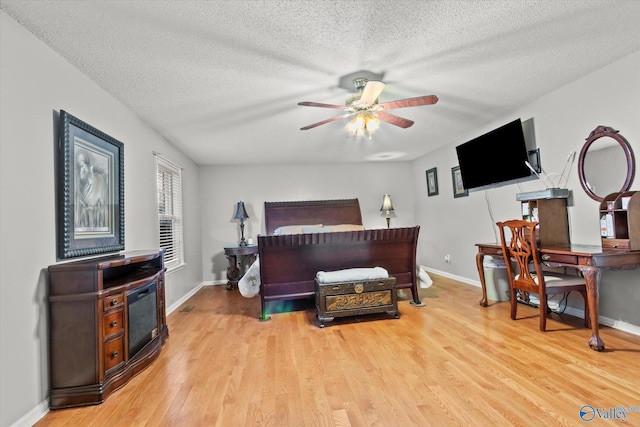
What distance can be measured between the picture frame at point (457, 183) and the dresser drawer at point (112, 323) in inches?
188

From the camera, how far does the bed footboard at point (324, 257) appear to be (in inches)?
137

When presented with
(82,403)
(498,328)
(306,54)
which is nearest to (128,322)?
(82,403)

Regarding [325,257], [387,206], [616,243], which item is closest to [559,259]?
[616,243]

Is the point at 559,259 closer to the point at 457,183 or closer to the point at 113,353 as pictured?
the point at 457,183

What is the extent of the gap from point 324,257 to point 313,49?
89.0 inches

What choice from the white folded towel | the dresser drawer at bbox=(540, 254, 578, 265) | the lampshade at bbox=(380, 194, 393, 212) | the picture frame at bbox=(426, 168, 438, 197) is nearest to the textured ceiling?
the dresser drawer at bbox=(540, 254, 578, 265)

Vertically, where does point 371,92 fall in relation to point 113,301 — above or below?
above

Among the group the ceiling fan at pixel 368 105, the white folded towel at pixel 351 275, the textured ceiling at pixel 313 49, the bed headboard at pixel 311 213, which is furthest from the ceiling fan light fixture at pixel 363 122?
the bed headboard at pixel 311 213

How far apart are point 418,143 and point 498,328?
10.5ft

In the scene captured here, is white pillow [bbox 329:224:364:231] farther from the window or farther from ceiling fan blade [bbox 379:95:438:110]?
ceiling fan blade [bbox 379:95:438:110]

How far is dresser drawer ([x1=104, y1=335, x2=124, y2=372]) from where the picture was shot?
6.54 ft

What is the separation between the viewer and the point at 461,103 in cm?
342

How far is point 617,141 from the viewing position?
107 inches

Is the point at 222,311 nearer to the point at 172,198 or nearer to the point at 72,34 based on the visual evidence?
the point at 172,198
